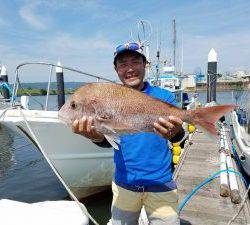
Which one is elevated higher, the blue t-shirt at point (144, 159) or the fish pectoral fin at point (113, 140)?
the fish pectoral fin at point (113, 140)

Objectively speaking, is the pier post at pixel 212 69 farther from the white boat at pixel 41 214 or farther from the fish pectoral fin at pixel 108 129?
the fish pectoral fin at pixel 108 129

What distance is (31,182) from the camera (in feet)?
35.9

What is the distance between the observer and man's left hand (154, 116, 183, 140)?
2.61 meters

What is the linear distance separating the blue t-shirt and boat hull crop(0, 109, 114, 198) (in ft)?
14.0

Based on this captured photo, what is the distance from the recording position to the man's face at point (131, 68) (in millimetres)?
2928

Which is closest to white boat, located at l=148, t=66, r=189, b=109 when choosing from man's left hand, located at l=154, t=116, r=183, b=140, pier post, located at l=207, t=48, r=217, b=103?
pier post, located at l=207, t=48, r=217, b=103

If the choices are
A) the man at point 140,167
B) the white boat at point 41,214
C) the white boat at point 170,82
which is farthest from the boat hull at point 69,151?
the white boat at point 170,82

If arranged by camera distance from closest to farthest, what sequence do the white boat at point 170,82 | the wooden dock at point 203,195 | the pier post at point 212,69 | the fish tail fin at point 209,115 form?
the fish tail fin at point 209,115 < the wooden dock at point 203,195 < the pier post at point 212,69 < the white boat at point 170,82

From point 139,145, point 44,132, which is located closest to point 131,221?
point 139,145

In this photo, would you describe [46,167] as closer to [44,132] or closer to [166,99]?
[44,132]

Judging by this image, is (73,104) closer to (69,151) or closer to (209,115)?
(209,115)

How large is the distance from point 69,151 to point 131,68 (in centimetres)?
501

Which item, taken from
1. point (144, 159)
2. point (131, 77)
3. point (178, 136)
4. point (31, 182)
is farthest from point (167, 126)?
point (31, 182)

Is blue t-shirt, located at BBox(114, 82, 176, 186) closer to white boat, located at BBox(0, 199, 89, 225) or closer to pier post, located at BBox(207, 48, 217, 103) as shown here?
white boat, located at BBox(0, 199, 89, 225)
